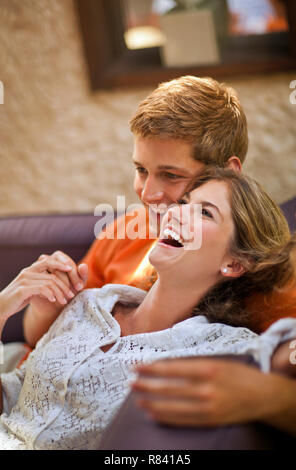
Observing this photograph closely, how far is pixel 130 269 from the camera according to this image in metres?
1.71

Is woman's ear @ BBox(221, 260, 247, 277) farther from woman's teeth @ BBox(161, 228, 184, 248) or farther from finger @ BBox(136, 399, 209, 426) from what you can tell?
finger @ BBox(136, 399, 209, 426)

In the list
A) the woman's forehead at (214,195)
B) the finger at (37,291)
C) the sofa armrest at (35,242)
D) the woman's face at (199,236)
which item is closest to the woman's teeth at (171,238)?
the woman's face at (199,236)

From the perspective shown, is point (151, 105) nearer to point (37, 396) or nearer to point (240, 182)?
point (240, 182)

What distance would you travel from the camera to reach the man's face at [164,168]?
4.99 feet

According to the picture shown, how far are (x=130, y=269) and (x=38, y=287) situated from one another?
0.38 m

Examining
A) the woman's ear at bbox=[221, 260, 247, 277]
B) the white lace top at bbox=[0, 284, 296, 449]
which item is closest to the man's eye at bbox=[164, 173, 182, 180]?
the woman's ear at bbox=[221, 260, 247, 277]

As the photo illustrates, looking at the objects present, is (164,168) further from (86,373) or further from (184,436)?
(184,436)

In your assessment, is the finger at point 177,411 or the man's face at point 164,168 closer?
the finger at point 177,411

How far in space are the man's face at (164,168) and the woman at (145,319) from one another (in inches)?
3.7

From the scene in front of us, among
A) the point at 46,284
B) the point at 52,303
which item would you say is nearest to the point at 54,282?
the point at 46,284

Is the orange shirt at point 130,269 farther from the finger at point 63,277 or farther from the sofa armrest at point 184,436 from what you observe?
the sofa armrest at point 184,436

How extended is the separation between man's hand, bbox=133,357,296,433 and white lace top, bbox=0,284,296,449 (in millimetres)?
230
